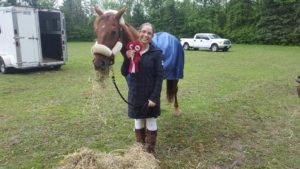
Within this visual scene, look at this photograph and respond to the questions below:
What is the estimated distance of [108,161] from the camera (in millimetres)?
3195

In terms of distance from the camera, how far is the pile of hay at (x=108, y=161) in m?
3.13

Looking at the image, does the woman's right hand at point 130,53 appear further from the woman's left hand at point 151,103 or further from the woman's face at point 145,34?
the woman's left hand at point 151,103

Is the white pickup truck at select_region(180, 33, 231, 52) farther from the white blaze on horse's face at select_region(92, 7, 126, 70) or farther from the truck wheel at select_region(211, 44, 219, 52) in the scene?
the white blaze on horse's face at select_region(92, 7, 126, 70)

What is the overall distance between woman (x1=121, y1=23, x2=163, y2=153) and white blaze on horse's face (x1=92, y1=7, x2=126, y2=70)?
22cm

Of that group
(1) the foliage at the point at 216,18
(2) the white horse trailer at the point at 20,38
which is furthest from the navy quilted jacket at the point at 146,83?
(1) the foliage at the point at 216,18

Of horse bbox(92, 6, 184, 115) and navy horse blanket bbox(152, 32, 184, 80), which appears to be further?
navy horse blanket bbox(152, 32, 184, 80)

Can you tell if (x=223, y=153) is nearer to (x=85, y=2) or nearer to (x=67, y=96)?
(x=67, y=96)

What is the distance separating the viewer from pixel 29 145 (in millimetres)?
4191

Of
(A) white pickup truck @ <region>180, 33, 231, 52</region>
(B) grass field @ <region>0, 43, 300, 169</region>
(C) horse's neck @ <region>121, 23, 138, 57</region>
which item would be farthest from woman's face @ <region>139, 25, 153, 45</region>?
(A) white pickup truck @ <region>180, 33, 231, 52</region>

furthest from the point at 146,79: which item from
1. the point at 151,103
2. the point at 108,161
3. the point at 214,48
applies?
the point at 214,48

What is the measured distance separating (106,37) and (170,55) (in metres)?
1.94

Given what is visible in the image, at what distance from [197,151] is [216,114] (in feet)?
6.03

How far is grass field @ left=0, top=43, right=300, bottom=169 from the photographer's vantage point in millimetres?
3787

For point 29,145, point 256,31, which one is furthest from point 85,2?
point 29,145
